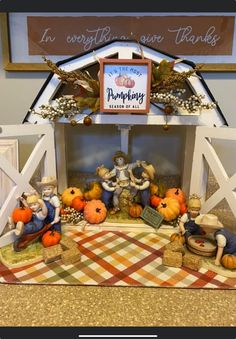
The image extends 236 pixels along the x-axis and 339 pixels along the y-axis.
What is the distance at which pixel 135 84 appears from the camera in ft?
3.01

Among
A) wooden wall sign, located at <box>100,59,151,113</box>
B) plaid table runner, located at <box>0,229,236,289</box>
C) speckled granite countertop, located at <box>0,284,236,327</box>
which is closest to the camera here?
speckled granite countertop, located at <box>0,284,236,327</box>

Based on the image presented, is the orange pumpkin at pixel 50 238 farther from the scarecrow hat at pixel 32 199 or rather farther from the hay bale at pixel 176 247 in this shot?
the hay bale at pixel 176 247

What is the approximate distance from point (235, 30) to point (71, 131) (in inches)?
29.6

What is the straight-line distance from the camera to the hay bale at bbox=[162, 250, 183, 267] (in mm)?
854

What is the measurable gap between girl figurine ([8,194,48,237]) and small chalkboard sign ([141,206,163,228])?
33cm

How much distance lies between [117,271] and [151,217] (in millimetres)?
264

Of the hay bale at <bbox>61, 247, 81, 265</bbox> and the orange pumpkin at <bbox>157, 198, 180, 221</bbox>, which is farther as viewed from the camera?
the orange pumpkin at <bbox>157, 198, 180, 221</bbox>

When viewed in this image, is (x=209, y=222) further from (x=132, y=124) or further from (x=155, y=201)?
(x=132, y=124)

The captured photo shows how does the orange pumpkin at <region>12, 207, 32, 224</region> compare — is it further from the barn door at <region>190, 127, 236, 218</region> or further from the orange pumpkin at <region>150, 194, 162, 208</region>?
the barn door at <region>190, 127, 236, 218</region>

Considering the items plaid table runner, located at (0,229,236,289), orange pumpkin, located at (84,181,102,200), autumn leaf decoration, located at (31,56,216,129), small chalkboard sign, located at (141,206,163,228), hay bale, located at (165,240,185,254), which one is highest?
autumn leaf decoration, located at (31,56,216,129)

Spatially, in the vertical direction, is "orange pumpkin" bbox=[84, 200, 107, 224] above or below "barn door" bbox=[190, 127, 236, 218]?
below

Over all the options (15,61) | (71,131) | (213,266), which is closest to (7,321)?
(213,266)

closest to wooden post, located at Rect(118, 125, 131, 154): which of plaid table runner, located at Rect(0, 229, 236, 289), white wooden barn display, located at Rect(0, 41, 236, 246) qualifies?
white wooden barn display, located at Rect(0, 41, 236, 246)

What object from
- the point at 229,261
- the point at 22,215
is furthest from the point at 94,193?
the point at 229,261
